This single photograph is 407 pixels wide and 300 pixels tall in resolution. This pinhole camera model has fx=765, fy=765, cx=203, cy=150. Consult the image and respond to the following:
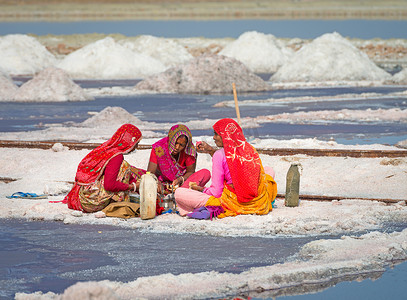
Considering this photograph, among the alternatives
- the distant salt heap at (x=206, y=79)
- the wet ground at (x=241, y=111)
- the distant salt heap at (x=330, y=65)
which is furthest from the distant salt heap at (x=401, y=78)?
the distant salt heap at (x=206, y=79)

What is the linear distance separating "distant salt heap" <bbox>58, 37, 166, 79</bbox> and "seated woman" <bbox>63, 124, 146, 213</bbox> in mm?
22798

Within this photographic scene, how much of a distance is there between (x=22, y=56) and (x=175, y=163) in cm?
2744

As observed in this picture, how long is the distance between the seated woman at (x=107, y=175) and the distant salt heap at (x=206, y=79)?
15.1 m

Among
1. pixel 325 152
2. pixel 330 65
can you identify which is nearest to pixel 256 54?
pixel 330 65

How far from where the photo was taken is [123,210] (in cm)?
570

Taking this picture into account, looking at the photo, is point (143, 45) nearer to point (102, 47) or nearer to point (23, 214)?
point (102, 47)

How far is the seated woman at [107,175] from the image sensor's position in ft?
18.4

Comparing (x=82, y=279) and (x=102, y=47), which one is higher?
(x=102, y=47)

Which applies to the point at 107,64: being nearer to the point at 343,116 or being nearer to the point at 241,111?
the point at 241,111

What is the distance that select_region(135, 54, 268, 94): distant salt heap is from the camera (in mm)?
20984

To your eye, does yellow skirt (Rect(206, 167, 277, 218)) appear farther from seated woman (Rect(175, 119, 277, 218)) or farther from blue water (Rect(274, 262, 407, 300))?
blue water (Rect(274, 262, 407, 300))

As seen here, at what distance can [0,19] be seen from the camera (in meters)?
83.8

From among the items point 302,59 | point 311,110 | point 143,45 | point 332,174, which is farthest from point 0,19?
point 332,174

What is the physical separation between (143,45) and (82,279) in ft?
109
